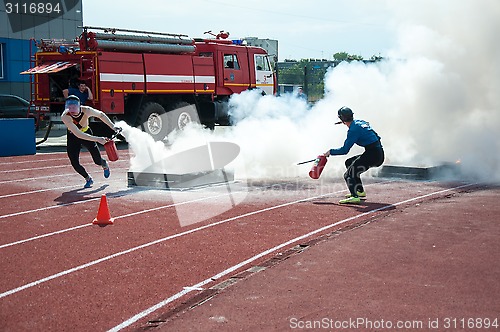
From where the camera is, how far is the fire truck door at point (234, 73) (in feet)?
77.9

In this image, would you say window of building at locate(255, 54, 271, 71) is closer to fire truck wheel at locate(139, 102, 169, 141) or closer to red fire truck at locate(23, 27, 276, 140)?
red fire truck at locate(23, 27, 276, 140)

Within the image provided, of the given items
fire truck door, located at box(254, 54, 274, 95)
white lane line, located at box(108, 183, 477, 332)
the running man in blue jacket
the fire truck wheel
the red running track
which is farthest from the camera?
fire truck door, located at box(254, 54, 274, 95)

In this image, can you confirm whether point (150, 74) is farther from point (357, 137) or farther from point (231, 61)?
point (357, 137)

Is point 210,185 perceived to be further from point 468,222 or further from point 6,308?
point 6,308

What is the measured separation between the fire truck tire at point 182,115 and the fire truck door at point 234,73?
1.56 metres

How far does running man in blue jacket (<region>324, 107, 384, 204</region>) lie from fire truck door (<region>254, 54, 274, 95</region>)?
533 inches

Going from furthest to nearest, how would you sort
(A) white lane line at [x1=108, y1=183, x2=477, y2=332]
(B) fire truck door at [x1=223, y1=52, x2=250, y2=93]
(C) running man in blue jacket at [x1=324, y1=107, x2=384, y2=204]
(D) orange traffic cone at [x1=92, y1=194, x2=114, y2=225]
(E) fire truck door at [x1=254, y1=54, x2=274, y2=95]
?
1. (E) fire truck door at [x1=254, y1=54, x2=274, y2=95]
2. (B) fire truck door at [x1=223, y1=52, x2=250, y2=93]
3. (C) running man in blue jacket at [x1=324, y1=107, x2=384, y2=204]
4. (D) orange traffic cone at [x1=92, y1=194, x2=114, y2=225]
5. (A) white lane line at [x1=108, y1=183, x2=477, y2=332]

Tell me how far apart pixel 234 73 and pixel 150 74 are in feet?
12.2

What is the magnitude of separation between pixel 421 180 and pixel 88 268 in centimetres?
818

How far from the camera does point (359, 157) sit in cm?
1155

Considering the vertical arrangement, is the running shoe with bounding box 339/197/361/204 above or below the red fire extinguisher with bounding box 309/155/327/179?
below

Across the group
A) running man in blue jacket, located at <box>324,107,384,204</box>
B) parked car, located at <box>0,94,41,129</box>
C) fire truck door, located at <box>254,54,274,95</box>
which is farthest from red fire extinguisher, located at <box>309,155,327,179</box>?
parked car, located at <box>0,94,41,129</box>

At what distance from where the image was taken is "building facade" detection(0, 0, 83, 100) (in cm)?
3403

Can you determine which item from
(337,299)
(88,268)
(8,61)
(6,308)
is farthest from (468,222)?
(8,61)
